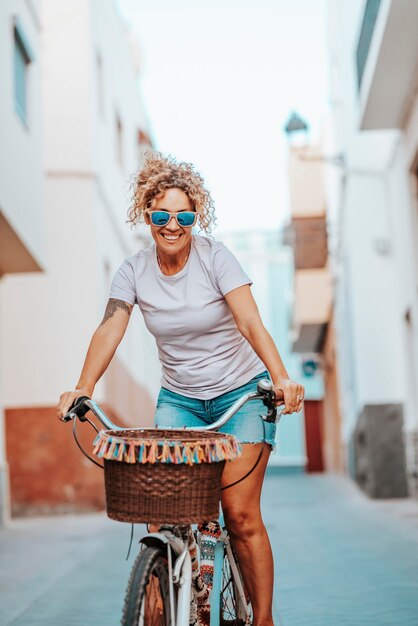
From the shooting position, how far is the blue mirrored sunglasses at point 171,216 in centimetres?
383

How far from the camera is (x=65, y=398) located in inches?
142

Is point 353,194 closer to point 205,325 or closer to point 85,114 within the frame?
point 85,114

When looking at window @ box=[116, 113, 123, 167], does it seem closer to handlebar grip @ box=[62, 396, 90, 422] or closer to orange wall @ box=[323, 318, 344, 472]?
orange wall @ box=[323, 318, 344, 472]

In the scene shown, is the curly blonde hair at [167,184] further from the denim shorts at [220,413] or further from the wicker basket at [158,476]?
the wicker basket at [158,476]

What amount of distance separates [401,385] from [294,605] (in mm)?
9800

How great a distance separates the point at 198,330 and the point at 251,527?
29.8 inches

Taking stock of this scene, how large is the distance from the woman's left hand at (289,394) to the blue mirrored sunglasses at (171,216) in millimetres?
Result: 676

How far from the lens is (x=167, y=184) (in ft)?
12.7

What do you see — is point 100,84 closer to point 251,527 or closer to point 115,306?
point 115,306

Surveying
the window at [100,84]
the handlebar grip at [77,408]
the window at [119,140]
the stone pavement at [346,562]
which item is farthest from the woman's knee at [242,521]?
the window at [119,140]

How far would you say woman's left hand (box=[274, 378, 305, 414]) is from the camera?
3625 mm

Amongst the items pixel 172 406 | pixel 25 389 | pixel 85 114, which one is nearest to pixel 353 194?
pixel 85 114

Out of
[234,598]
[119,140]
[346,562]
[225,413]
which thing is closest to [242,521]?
[234,598]

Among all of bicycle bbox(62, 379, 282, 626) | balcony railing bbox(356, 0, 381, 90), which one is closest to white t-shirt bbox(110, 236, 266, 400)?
bicycle bbox(62, 379, 282, 626)
